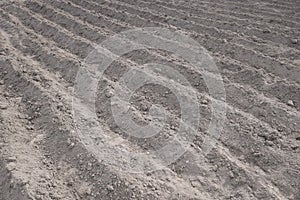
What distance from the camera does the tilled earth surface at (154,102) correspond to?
2.85m

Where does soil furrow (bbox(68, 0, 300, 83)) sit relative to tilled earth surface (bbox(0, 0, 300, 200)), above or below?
above

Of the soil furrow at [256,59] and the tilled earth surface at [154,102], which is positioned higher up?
the soil furrow at [256,59]

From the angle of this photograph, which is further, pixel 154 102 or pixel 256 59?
pixel 256 59

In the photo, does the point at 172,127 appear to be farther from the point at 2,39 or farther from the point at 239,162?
the point at 2,39

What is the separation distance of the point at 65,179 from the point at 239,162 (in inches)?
56.3

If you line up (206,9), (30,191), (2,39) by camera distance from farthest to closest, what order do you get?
(206,9) → (2,39) → (30,191)

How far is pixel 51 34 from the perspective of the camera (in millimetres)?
5246

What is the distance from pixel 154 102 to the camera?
385cm

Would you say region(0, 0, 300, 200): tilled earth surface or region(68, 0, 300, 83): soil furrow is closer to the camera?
region(0, 0, 300, 200): tilled earth surface

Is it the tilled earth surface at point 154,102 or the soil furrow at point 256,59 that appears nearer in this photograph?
the tilled earth surface at point 154,102

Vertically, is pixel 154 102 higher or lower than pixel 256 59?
lower

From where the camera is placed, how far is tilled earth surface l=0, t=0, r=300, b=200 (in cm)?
285

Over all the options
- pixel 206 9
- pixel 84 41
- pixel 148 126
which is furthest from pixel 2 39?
pixel 206 9

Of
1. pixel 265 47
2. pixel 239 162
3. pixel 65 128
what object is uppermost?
pixel 265 47
